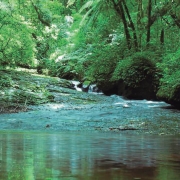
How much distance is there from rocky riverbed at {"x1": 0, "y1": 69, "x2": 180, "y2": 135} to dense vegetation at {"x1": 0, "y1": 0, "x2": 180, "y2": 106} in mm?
1332

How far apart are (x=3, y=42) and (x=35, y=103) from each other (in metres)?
3.64

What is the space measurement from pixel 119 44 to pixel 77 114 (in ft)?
30.1

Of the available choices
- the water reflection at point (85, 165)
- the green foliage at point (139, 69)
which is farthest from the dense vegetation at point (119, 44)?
the water reflection at point (85, 165)

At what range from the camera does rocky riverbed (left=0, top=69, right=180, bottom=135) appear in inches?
266

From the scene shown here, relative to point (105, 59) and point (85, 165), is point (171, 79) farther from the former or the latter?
point (85, 165)

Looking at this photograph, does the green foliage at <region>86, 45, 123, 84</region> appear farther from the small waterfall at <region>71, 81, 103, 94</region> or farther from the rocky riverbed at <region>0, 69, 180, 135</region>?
the rocky riverbed at <region>0, 69, 180, 135</region>

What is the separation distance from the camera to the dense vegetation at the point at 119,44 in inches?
517

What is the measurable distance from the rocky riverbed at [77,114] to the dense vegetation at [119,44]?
1332 millimetres

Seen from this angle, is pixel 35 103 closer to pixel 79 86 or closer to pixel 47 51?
pixel 79 86

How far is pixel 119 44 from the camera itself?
58.9ft

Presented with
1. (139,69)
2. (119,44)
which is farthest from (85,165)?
(119,44)

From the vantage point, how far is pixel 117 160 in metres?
2.20

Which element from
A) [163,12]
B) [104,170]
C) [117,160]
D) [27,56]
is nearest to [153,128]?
[117,160]

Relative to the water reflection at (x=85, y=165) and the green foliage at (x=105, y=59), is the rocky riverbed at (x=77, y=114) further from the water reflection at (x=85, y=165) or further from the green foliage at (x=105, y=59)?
the water reflection at (x=85, y=165)
